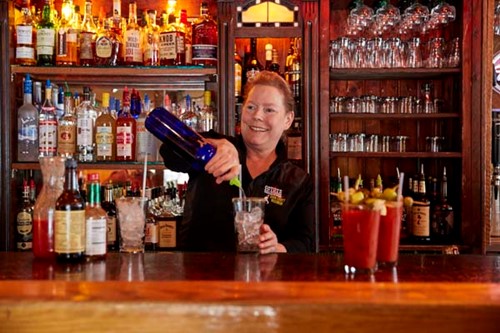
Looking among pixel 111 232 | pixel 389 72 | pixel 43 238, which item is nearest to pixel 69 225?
pixel 43 238

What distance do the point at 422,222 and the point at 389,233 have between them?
6.18ft

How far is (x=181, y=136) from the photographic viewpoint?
1669mm

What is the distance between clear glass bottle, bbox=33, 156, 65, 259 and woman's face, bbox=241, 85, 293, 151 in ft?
2.64

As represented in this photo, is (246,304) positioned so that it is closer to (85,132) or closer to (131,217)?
(131,217)

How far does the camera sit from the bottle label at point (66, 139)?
9.76ft

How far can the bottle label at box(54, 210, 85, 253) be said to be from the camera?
140 cm

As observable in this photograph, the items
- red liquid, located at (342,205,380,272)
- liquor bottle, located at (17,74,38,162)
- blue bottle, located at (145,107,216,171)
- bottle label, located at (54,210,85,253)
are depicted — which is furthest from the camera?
liquor bottle, located at (17,74,38,162)

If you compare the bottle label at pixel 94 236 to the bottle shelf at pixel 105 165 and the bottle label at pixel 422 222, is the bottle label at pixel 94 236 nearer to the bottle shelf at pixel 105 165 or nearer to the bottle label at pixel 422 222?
the bottle shelf at pixel 105 165

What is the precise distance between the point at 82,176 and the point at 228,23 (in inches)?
41.4

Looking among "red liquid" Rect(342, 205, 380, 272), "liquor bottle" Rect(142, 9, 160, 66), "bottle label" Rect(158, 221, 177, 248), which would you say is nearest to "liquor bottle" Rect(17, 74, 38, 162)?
"liquor bottle" Rect(142, 9, 160, 66)

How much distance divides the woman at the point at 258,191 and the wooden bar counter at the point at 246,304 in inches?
33.9

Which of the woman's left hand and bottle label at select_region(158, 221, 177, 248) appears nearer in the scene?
the woman's left hand

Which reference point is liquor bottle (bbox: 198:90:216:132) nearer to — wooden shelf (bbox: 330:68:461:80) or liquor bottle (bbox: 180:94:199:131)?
liquor bottle (bbox: 180:94:199:131)

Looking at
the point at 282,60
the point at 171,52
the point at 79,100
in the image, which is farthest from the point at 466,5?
the point at 79,100
